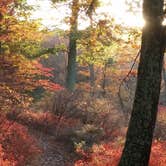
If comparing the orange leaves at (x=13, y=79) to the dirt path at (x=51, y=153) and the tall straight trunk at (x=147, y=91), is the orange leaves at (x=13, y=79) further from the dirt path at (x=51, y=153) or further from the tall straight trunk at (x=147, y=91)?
the tall straight trunk at (x=147, y=91)

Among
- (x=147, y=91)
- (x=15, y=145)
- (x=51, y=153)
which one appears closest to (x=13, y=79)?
(x=51, y=153)

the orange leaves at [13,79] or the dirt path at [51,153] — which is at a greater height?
the orange leaves at [13,79]

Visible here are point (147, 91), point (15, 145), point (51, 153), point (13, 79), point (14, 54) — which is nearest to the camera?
point (147, 91)

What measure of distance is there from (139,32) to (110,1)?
134cm

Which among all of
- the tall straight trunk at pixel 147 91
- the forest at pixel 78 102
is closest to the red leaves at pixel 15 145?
the forest at pixel 78 102

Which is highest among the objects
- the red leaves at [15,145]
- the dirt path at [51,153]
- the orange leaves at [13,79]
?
the orange leaves at [13,79]

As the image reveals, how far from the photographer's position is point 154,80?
24.9ft

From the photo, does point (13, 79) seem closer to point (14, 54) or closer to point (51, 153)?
point (14, 54)

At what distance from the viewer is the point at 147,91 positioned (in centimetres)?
759

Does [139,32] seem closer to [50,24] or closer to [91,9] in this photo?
[91,9]

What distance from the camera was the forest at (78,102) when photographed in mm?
7641

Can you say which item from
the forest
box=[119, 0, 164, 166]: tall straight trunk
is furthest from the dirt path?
box=[119, 0, 164, 166]: tall straight trunk

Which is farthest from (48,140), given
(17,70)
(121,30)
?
(121,30)

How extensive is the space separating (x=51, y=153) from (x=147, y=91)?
328 inches
